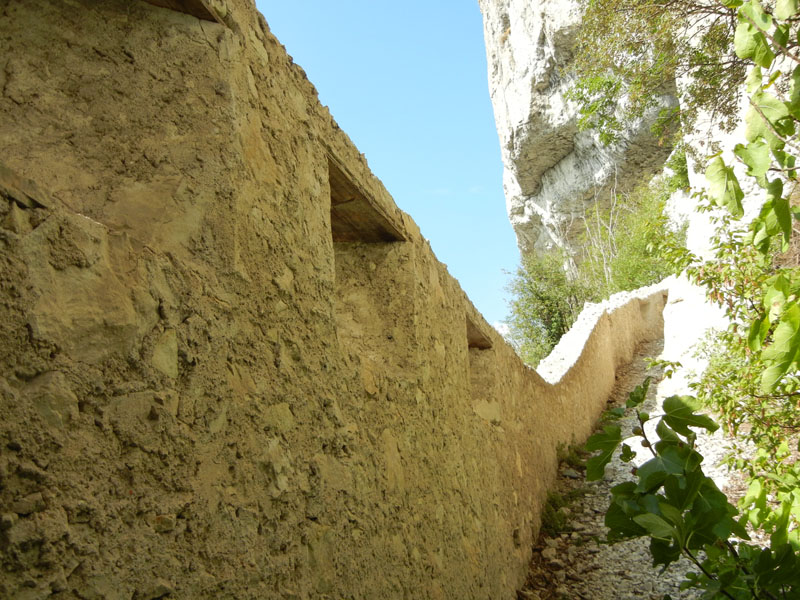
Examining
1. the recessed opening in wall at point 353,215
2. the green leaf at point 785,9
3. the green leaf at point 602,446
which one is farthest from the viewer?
the recessed opening in wall at point 353,215

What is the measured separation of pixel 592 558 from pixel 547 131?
776 inches

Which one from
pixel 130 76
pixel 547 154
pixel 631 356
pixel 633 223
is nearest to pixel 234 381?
pixel 130 76

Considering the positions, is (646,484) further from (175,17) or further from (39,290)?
(175,17)

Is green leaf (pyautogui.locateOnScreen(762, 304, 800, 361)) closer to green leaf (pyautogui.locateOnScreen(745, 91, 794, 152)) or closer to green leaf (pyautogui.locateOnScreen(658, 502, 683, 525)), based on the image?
green leaf (pyautogui.locateOnScreen(745, 91, 794, 152))

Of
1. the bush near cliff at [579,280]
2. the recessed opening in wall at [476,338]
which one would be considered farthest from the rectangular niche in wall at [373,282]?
the bush near cliff at [579,280]

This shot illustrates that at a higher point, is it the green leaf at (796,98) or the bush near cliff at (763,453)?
the green leaf at (796,98)

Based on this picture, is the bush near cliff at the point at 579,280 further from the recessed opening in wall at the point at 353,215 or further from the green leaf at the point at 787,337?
the green leaf at the point at 787,337

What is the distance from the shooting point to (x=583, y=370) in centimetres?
765

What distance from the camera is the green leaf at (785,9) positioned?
120 cm

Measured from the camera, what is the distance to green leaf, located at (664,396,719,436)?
1668 mm

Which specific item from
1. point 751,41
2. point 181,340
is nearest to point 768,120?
point 751,41

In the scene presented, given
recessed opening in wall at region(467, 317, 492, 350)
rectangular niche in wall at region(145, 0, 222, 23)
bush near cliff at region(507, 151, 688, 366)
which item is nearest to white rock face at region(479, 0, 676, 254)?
bush near cliff at region(507, 151, 688, 366)

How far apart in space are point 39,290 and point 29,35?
794 millimetres

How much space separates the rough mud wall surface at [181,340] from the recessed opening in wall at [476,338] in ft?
4.62
